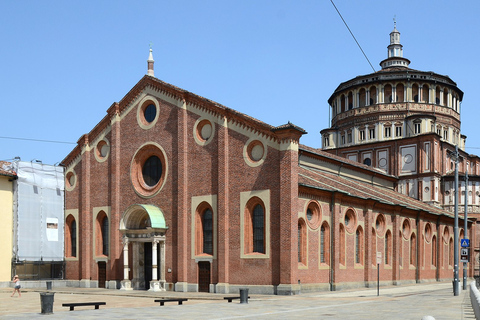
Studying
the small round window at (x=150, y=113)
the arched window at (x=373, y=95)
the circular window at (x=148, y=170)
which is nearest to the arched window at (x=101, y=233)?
the circular window at (x=148, y=170)

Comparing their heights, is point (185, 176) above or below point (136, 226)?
above

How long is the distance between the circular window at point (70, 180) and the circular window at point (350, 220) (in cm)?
2105

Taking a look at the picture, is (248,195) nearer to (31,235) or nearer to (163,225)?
(163,225)

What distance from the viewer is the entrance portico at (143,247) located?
3772 centimetres

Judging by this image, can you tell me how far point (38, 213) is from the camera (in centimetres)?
4484

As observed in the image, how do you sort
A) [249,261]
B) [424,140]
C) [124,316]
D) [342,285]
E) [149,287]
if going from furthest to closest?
[424,140], [149,287], [342,285], [249,261], [124,316]

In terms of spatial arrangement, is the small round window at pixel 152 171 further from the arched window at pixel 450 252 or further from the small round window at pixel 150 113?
the arched window at pixel 450 252

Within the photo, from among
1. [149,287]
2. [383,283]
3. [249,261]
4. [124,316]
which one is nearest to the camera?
[124,316]

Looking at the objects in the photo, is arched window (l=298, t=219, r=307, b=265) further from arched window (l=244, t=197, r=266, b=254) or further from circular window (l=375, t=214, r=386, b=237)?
circular window (l=375, t=214, r=386, b=237)

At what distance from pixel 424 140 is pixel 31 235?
3860 cm

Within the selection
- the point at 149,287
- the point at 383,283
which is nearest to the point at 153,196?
the point at 149,287

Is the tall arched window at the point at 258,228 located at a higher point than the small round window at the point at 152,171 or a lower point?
lower

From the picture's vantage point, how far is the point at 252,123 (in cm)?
3447

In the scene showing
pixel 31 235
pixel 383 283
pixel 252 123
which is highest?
pixel 252 123
